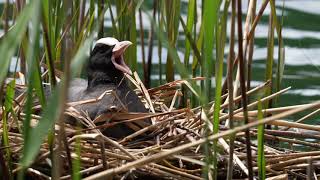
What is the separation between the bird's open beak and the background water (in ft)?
4.25

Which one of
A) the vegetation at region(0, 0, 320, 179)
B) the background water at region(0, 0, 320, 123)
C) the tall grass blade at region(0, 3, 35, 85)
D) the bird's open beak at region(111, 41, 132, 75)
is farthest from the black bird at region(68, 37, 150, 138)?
the tall grass blade at region(0, 3, 35, 85)

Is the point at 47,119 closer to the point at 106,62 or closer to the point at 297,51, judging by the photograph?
the point at 106,62

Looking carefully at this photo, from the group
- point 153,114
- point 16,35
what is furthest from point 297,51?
point 16,35

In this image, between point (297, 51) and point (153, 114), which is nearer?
point (153, 114)

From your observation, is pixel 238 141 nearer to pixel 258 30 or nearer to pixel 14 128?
pixel 14 128

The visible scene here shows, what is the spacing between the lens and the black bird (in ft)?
13.4

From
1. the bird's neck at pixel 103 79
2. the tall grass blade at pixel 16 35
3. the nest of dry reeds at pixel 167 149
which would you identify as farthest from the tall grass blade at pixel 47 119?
the bird's neck at pixel 103 79

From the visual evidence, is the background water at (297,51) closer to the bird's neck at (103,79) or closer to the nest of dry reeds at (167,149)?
the bird's neck at (103,79)

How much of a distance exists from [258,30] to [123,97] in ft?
10.8

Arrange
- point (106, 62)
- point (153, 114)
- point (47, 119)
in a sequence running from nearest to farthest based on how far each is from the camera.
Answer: point (47, 119), point (153, 114), point (106, 62)

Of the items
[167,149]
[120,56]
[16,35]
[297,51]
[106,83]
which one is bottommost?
[297,51]

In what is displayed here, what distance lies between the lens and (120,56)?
4367 millimetres

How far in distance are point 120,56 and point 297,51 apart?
2.92 meters

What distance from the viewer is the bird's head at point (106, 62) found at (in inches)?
169
